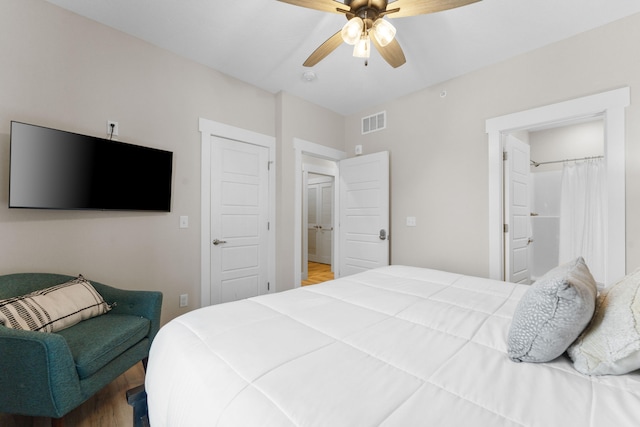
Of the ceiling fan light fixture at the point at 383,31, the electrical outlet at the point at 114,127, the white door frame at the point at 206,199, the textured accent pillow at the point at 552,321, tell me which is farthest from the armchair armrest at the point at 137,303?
the ceiling fan light fixture at the point at 383,31

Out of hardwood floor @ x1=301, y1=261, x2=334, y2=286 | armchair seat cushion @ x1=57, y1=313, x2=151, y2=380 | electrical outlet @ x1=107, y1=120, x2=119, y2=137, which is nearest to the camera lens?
armchair seat cushion @ x1=57, y1=313, x2=151, y2=380

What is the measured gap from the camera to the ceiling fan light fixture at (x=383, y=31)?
1646 mm

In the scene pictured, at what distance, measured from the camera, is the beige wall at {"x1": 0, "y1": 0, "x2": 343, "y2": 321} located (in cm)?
187

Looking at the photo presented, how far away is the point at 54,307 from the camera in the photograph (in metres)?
1.61

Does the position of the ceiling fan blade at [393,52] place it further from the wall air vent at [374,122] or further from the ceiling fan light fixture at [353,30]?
the wall air vent at [374,122]

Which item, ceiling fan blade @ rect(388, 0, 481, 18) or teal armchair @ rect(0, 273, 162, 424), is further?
ceiling fan blade @ rect(388, 0, 481, 18)

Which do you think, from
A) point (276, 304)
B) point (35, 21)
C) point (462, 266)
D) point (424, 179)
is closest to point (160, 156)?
point (35, 21)

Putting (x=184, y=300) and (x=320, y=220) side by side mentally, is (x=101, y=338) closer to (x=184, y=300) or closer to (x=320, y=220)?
(x=184, y=300)

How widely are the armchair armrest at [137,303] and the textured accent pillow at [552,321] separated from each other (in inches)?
79.8

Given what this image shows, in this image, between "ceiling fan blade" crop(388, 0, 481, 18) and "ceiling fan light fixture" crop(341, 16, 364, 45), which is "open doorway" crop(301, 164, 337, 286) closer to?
"ceiling fan light fixture" crop(341, 16, 364, 45)

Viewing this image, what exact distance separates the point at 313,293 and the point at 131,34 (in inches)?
104

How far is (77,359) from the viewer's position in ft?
4.54

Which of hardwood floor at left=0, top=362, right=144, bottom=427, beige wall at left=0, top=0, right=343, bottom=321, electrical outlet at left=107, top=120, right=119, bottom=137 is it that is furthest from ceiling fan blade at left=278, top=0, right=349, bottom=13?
hardwood floor at left=0, top=362, right=144, bottom=427

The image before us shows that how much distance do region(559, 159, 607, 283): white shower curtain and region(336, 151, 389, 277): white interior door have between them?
2730 millimetres
